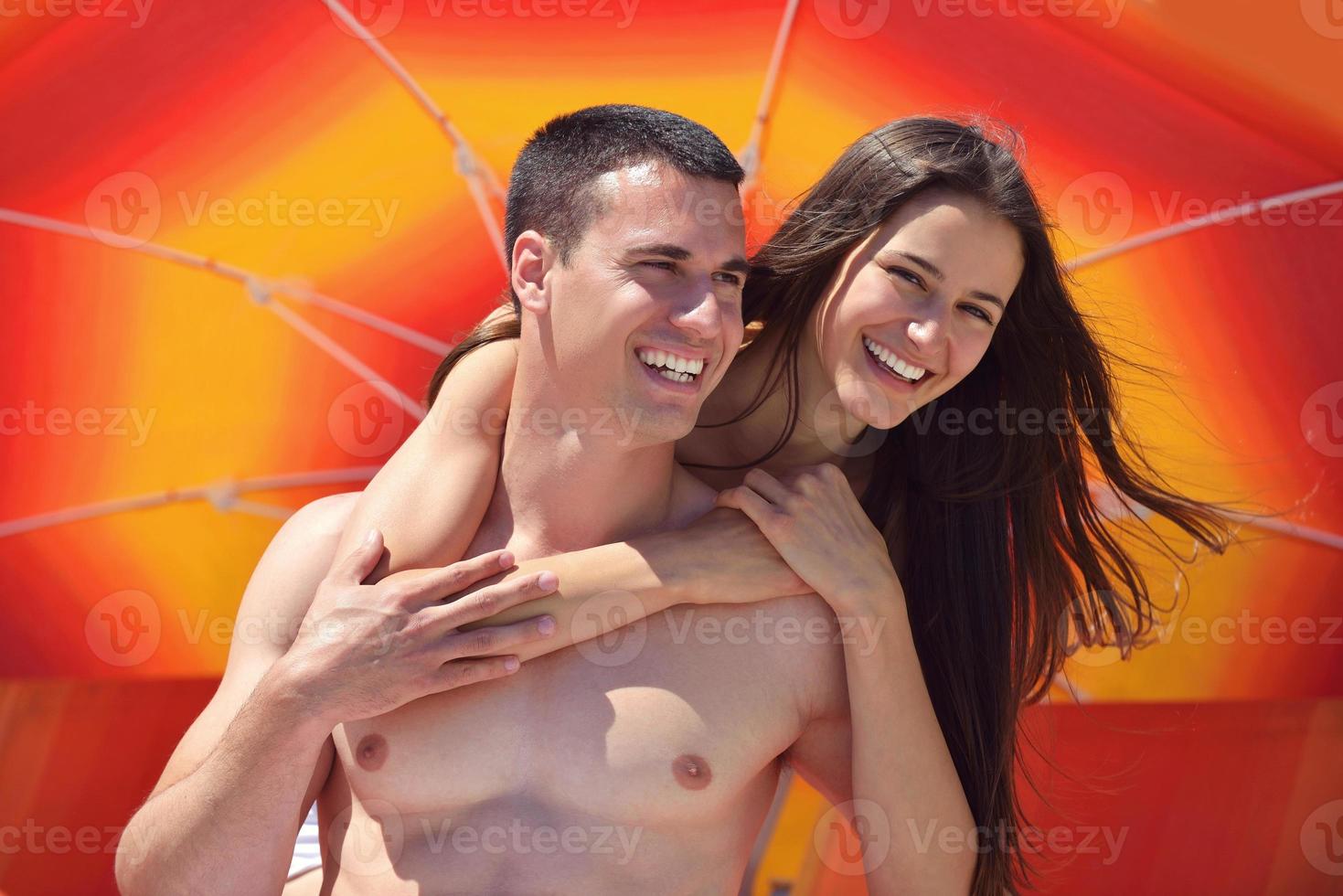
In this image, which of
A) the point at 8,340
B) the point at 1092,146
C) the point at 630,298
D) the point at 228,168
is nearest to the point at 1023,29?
the point at 1092,146

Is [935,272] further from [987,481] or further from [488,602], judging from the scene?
[488,602]

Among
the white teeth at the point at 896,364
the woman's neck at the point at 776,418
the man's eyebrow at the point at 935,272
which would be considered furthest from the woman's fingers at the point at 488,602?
the man's eyebrow at the point at 935,272

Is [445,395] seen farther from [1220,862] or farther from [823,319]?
[1220,862]

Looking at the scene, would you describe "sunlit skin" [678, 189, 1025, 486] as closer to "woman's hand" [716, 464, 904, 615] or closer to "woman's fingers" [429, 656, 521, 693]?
"woman's hand" [716, 464, 904, 615]

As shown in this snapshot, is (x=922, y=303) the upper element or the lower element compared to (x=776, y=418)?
upper

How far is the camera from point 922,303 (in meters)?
2.56

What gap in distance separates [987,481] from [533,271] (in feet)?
3.83

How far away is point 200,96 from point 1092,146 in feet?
8.13

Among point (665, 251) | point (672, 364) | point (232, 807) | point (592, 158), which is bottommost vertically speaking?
point (232, 807)

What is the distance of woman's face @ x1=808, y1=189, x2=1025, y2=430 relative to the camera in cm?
254

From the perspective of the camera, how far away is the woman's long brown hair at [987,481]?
272cm

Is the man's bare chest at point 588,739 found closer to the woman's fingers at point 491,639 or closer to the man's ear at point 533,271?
the woman's fingers at point 491,639

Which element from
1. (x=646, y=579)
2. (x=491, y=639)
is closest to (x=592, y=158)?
(x=646, y=579)

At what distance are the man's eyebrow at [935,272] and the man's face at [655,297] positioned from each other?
36 centimetres
